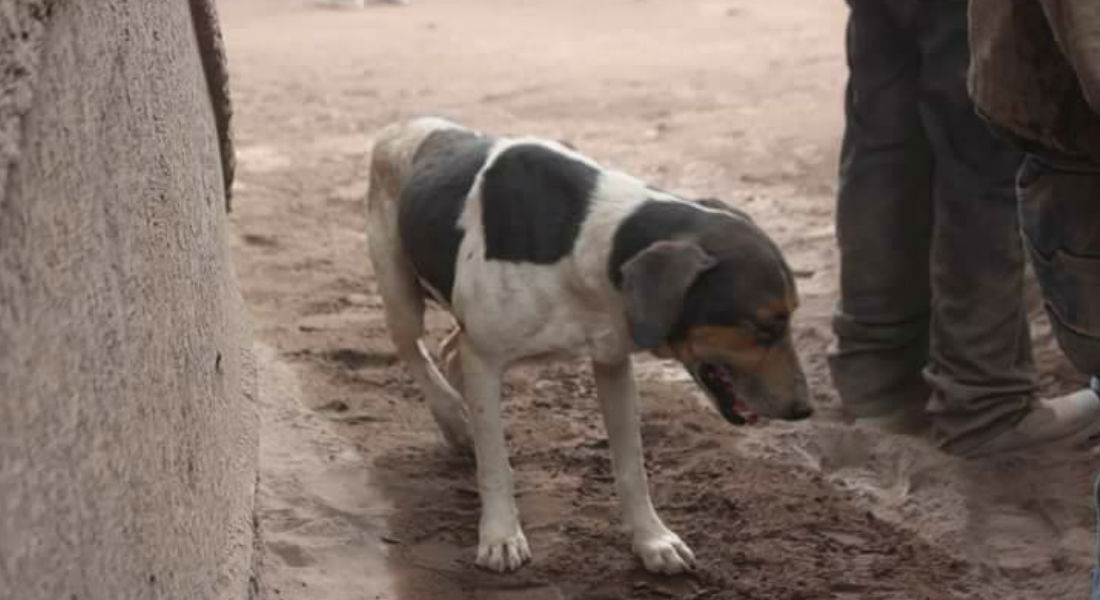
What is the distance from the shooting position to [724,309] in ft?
13.1

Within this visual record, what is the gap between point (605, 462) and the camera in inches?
196

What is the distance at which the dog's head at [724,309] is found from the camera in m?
3.98

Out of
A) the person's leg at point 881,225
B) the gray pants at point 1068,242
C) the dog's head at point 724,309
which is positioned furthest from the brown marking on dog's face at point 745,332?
the person's leg at point 881,225

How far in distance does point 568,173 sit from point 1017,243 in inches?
52.3

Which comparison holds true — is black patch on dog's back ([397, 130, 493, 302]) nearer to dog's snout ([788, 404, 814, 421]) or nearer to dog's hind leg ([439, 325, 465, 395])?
dog's hind leg ([439, 325, 465, 395])

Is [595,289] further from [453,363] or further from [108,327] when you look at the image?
[108,327]

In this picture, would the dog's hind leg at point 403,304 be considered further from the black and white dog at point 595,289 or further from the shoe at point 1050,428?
the shoe at point 1050,428

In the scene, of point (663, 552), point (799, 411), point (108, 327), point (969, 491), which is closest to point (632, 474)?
point (663, 552)

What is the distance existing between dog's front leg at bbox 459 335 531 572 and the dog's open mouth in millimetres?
500

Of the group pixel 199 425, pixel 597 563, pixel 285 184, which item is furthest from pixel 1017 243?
pixel 285 184

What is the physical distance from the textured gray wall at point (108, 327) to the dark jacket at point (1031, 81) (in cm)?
130

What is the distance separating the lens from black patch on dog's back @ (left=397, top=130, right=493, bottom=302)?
4457mm

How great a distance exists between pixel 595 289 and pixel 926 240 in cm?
147

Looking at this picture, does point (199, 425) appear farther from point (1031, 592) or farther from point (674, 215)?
point (1031, 592)
